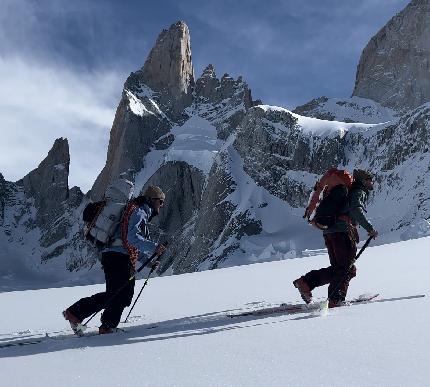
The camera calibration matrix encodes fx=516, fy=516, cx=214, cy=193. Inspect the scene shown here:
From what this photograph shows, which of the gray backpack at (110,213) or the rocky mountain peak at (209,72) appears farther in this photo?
the rocky mountain peak at (209,72)

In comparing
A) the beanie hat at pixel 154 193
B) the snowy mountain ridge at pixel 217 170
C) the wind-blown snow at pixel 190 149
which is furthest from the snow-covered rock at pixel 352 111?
the beanie hat at pixel 154 193

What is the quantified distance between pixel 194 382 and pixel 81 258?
512ft

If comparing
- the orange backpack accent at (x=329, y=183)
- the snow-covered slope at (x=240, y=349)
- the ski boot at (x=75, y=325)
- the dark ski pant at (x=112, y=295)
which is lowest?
the snow-covered slope at (x=240, y=349)

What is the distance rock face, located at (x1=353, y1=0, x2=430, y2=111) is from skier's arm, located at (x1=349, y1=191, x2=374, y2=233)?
415ft

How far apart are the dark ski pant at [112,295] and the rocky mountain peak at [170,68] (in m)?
148

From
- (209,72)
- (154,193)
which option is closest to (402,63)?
(209,72)

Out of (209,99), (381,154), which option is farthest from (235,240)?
→ (209,99)

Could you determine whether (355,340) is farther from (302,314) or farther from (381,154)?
(381,154)

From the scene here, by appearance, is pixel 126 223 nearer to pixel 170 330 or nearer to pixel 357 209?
pixel 170 330

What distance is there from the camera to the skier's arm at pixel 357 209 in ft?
19.3

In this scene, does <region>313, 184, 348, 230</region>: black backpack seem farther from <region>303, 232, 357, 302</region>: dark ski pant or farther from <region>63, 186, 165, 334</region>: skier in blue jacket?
<region>63, 186, 165, 334</region>: skier in blue jacket

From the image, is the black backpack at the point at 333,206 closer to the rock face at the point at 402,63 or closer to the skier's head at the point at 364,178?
the skier's head at the point at 364,178

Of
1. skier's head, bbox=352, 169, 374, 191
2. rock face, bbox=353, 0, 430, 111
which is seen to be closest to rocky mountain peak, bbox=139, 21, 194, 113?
rock face, bbox=353, 0, 430, 111

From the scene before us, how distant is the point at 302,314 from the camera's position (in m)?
5.15
